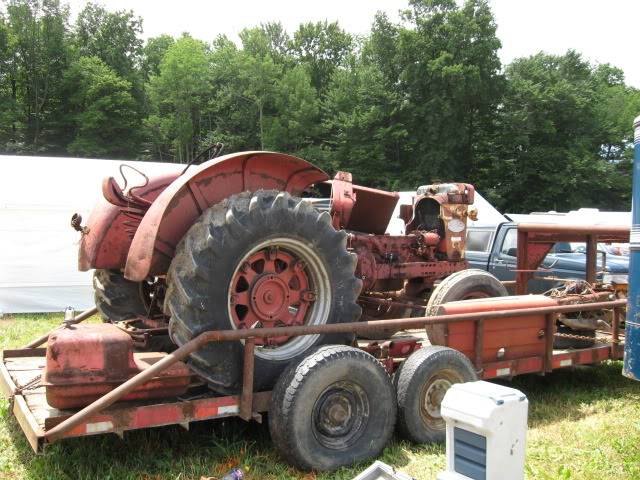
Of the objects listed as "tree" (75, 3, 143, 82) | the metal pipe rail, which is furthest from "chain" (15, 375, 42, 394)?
"tree" (75, 3, 143, 82)

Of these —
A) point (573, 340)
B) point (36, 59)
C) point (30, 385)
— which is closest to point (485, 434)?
point (30, 385)

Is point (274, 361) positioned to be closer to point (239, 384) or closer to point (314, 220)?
point (239, 384)

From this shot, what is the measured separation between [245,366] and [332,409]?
665 mm

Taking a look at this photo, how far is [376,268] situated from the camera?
7.05 metres

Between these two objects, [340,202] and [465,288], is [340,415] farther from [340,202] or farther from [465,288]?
A: [340,202]

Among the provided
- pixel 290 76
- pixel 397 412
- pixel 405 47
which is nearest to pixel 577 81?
pixel 405 47

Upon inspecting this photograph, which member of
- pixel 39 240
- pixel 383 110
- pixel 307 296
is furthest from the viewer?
pixel 383 110

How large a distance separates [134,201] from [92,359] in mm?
1627

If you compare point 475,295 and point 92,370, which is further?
point 475,295

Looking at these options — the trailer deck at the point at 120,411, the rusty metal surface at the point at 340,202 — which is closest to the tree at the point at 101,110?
the rusty metal surface at the point at 340,202

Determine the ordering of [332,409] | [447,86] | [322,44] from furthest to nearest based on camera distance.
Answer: [322,44], [447,86], [332,409]

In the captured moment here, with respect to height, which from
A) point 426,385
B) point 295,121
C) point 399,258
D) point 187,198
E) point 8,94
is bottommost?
point 426,385

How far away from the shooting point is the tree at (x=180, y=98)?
37.8m

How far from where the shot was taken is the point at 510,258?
1062 cm
